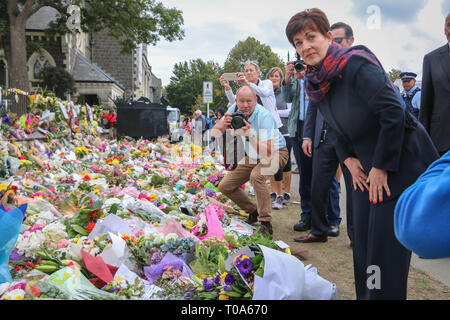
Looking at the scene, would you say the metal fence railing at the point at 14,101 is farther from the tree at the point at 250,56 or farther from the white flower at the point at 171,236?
the tree at the point at 250,56

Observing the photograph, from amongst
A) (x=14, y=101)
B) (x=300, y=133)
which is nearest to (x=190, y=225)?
(x=300, y=133)

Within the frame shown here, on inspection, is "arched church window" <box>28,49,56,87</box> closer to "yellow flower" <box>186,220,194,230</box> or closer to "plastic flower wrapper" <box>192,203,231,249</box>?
"yellow flower" <box>186,220,194,230</box>

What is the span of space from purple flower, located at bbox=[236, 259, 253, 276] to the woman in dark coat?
0.62 meters

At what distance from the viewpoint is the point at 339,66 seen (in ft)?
6.75

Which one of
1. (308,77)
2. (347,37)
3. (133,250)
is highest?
(347,37)

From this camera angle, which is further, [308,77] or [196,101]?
[196,101]

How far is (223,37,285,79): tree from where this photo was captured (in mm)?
35656

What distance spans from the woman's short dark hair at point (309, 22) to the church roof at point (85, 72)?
30.1m

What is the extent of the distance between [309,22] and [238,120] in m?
2.03

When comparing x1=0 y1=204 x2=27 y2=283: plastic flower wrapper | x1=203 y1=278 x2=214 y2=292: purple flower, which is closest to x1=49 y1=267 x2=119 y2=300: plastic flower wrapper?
x1=0 y1=204 x2=27 y2=283: plastic flower wrapper

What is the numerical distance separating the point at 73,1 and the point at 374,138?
22592 millimetres

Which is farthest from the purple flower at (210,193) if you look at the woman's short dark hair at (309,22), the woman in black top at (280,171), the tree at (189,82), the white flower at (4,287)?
the tree at (189,82)
